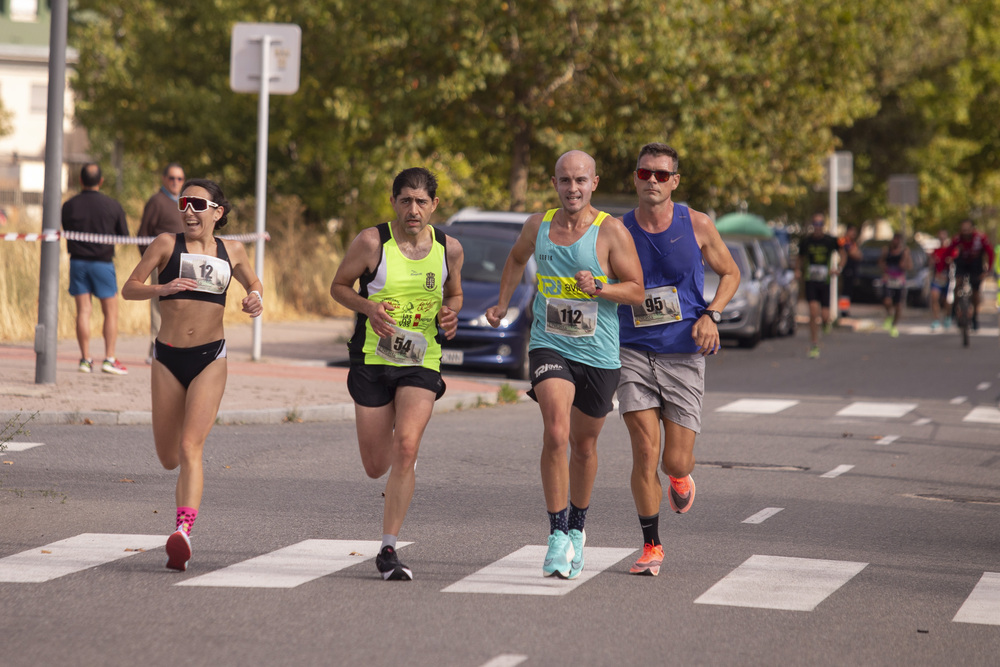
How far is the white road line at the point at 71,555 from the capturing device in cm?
670

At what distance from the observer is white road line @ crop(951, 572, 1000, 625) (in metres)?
6.21

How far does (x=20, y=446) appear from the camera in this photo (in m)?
10.7

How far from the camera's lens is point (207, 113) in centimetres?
3188

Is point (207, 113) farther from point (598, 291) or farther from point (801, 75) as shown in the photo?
point (598, 291)

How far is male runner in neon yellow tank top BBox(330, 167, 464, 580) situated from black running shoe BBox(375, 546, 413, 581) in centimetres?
9

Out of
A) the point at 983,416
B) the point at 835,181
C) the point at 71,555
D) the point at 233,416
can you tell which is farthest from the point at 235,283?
the point at 71,555

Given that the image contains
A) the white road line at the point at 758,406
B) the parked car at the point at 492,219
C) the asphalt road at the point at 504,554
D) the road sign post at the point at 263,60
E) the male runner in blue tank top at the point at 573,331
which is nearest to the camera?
the asphalt road at the point at 504,554

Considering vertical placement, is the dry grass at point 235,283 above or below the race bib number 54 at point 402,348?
above

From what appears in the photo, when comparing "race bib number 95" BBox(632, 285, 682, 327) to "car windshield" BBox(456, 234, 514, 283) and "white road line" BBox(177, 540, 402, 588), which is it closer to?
"white road line" BBox(177, 540, 402, 588)

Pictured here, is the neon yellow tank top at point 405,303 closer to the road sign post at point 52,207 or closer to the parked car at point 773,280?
the road sign post at point 52,207

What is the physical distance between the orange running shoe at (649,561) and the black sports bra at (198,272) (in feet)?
7.70

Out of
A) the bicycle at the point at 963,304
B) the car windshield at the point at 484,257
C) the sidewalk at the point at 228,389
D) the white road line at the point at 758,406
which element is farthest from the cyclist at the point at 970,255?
the sidewalk at the point at 228,389

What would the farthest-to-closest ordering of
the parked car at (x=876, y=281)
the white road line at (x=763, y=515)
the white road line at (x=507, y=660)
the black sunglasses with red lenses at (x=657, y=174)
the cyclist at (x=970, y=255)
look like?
1. the parked car at (x=876, y=281)
2. the cyclist at (x=970, y=255)
3. the white road line at (x=763, y=515)
4. the black sunglasses with red lenses at (x=657, y=174)
5. the white road line at (x=507, y=660)

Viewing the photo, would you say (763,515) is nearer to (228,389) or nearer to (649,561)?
(649,561)
